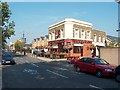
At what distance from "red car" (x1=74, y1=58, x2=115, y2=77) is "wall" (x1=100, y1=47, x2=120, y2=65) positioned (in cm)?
581

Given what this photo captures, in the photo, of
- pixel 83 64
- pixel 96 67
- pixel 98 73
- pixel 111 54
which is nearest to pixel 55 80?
pixel 98 73

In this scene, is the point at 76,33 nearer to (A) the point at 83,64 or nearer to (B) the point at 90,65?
(A) the point at 83,64

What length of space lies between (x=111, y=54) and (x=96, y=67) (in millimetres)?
8658

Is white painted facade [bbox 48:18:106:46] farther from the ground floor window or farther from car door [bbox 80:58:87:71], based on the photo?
car door [bbox 80:58:87:71]

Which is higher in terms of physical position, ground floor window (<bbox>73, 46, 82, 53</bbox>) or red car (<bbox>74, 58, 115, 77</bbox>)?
ground floor window (<bbox>73, 46, 82, 53</bbox>)

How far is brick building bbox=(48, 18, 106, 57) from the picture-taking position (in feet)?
182

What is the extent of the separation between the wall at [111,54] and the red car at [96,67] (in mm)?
5813

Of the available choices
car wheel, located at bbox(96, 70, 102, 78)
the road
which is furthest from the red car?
the road

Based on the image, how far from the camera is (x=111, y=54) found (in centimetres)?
2727

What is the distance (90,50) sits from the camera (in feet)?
200

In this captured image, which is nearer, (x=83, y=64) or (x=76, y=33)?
(x=83, y=64)

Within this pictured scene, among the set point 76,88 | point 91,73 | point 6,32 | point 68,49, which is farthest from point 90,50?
point 76,88

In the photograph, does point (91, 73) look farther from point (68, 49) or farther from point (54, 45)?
point (54, 45)

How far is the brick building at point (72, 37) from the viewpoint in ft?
182
